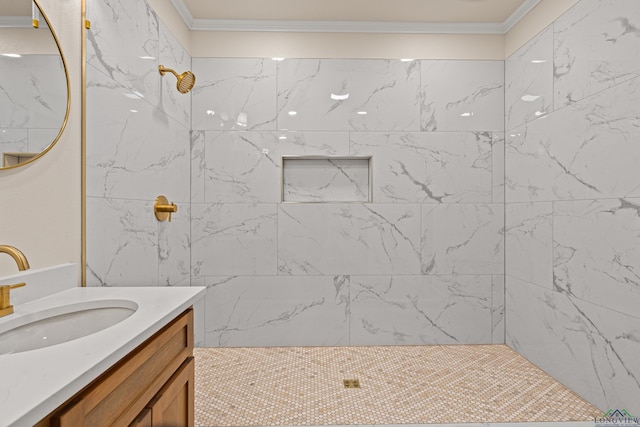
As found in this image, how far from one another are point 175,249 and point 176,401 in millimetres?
1462

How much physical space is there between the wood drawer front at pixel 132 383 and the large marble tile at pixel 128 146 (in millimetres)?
860

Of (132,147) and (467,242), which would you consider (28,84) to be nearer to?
(132,147)

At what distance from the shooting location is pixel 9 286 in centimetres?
100

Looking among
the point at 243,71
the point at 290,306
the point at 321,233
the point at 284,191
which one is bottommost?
the point at 290,306

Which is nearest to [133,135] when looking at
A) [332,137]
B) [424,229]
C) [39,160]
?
[39,160]

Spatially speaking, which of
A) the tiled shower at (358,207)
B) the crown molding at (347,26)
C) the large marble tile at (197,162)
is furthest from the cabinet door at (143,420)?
the crown molding at (347,26)

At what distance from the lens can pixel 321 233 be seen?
269 cm

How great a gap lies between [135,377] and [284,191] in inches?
77.4

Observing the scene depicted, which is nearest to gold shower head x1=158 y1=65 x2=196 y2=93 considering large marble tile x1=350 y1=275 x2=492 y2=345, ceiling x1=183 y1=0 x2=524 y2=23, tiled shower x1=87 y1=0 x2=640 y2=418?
tiled shower x1=87 y1=0 x2=640 y2=418

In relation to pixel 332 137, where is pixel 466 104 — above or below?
above

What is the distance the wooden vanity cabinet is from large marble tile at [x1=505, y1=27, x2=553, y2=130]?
2380mm

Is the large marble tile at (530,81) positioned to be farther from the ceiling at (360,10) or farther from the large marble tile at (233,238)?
the large marble tile at (233,238)

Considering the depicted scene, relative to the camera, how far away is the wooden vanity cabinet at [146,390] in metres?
0.67

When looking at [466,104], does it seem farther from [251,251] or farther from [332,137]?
[251,251]
